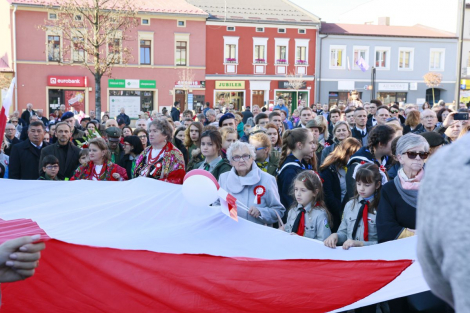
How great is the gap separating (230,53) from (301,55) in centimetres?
541

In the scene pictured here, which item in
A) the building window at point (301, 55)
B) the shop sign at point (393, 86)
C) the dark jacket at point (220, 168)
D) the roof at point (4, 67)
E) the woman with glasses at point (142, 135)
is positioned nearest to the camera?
the dark jacket at point (220, 168)

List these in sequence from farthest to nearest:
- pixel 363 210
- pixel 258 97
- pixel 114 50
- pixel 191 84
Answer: pixel 258 97, pixel 191 84, pixel 114 50, pixel 363 210

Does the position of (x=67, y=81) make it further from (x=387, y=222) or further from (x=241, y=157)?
(x=387, y=222)

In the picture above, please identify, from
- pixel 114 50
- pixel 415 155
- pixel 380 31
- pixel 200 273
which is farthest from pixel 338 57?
pixel 200 273

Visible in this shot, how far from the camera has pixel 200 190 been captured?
14.0 feet

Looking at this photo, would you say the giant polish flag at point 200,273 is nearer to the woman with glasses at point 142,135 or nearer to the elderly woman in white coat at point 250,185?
the elderly woman in white coat at point 250,185

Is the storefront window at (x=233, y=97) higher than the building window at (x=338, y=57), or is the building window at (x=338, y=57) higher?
the building window at (x=338, y=57)

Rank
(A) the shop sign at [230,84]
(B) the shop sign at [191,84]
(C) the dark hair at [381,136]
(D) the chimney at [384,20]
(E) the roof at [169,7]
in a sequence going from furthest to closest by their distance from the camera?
(D) the chimney at [384,20] < (A) the shop sign at [230,84] < (B) the shop sign at [191,84] < (E) the roof at [169,7] < (C) the dark hair at [381,136]

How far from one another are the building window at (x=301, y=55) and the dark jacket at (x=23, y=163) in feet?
107

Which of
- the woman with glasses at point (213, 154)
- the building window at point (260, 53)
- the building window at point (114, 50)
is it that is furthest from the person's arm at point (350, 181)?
the building window at point (260, 53)

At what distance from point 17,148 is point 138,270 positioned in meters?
5.07

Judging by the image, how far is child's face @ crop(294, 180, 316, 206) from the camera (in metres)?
4.86

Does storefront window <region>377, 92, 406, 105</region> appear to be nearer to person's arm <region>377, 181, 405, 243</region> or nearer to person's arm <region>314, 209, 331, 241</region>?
person's arm <region>314, 209, 331, 241</region>

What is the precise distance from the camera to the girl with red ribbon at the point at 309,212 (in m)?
4.75
